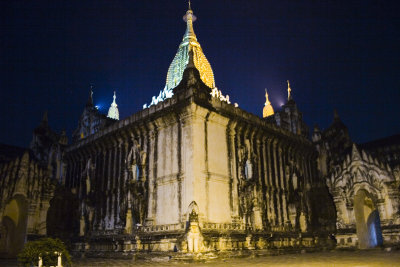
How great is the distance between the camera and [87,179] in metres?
38.0

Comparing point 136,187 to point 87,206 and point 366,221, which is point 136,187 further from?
point 366,221

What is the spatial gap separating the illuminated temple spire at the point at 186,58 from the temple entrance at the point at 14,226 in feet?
108

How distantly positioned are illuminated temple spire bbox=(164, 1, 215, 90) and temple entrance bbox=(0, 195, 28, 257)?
32.9 metres

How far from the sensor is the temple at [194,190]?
27.1 meters

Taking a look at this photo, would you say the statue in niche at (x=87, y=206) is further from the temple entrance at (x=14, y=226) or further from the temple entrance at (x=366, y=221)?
the temple entrance at (x=366, y=221)

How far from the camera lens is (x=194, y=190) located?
25625 millimetres

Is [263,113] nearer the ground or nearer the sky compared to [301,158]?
nearer the sky

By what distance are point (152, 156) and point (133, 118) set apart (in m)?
5.05

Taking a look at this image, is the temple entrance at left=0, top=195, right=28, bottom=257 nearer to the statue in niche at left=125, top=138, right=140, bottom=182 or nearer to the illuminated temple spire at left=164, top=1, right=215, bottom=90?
the statue in niche at left=125, top=138, right=140, bottom=182

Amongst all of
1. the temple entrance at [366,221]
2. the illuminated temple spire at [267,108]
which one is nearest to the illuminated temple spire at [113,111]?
the illuminated temple spire at [267,108]

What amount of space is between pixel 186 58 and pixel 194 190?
36878 millimetres

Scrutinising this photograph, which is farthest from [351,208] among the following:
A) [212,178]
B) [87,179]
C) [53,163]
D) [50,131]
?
[50,131]

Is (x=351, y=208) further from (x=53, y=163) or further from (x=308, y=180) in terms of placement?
(x=53, y=163)

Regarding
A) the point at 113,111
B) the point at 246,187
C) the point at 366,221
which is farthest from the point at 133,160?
the point at 113,111
